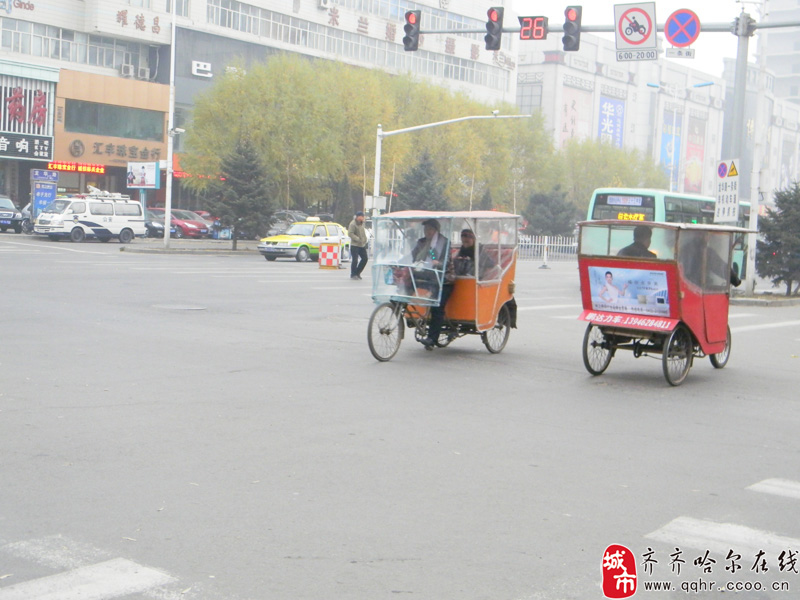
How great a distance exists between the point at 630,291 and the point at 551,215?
55941 mm

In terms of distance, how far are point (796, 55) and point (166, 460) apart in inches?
7610

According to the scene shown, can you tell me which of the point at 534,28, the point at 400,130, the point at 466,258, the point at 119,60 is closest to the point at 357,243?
the point at 534,28

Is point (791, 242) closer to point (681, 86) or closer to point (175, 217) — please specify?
point (175, 217)

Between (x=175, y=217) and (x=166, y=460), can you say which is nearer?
(x=166, y=460)

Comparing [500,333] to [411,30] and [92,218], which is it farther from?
[92,218]

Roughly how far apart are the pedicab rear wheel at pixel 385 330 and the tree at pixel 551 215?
5497cm

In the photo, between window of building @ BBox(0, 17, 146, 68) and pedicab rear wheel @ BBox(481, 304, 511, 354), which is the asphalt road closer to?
pedicab rear wheel @ BBox(481, 304, 511, 354)

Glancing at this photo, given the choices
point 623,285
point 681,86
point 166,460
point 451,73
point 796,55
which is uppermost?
point 796,55

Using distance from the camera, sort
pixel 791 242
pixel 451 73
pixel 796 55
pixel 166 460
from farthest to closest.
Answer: pixel 796 55 → pixel 451 73 → pixel 791 242 → pixel 166 460

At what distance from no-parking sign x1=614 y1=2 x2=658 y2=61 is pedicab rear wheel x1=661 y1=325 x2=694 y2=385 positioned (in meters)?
10.4

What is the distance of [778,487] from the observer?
6.55m

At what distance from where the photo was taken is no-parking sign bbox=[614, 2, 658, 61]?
20.0 m

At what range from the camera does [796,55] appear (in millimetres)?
178875

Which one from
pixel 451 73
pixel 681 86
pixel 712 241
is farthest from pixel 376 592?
pixel 681 86
